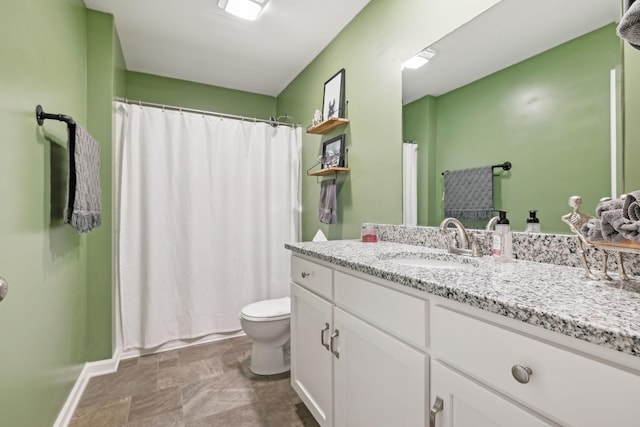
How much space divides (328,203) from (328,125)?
1.89 feet

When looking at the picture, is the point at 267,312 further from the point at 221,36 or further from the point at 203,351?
the point at 221,36

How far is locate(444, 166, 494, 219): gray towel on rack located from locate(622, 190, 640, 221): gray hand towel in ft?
1.93

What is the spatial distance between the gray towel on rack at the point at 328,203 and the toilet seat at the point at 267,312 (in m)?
0.69

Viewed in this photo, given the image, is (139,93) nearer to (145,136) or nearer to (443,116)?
(145,136)

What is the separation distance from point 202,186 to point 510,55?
2192 mm

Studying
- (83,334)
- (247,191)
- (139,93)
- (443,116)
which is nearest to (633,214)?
(443,116)

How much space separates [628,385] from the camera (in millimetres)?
431

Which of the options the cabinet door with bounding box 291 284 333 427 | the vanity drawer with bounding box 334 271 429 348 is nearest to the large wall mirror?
the vanity drawer with bounding box 334 271 429 348

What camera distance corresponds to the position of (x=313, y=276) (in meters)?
1.39

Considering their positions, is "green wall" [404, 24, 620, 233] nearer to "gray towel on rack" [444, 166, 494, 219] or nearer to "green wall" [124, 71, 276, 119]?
"gray towel on rack" [444, 166, 494, 219]

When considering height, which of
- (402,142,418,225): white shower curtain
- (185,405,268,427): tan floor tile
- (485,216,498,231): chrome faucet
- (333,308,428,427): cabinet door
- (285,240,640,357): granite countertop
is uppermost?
(402,142,418,225): white shower curtain

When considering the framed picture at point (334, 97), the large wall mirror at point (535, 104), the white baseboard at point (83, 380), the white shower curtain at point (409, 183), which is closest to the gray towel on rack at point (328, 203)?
the framed picture at point (334, 97)

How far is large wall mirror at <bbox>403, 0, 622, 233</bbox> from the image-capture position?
92cm

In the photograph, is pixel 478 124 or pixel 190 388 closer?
pixel 478 124
